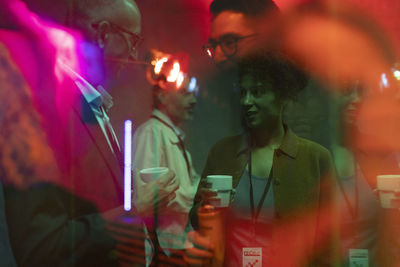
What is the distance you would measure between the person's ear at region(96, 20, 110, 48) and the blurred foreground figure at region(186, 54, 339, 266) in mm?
867

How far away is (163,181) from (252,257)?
0.72 meters

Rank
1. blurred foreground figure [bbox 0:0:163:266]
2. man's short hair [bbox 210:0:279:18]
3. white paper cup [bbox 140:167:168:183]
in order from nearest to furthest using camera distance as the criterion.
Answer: blurred foreground figure [bbox 0:0:163:266] < white paper cup [bbox 140:167:168:183] < man's short hair [bbox 210:0:279:18]

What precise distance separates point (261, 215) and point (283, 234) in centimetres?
18

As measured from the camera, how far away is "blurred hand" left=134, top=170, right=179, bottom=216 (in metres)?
2.35

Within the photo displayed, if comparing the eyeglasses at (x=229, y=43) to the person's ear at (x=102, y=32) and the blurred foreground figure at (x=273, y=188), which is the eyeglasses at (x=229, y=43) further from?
the person's ear at (x=102, y=32)

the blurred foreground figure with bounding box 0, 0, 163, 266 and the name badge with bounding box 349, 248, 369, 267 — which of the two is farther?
the name badge with bounding box 349, 248, 369, 267

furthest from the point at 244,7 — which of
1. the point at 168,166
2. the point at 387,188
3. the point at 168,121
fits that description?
the point at 387,188

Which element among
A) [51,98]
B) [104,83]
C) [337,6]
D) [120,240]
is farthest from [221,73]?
[120,240]

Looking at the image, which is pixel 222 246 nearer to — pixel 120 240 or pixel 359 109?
pixel 120 240

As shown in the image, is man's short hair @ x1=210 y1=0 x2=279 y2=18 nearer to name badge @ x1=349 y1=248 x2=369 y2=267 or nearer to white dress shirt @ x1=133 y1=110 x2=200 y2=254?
white dress shirt @ x1=133 y1=110 x2=200 y2=254

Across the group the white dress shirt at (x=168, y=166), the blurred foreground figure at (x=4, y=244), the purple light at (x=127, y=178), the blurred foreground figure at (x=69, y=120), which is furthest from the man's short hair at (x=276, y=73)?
the blurred foreground figure at (x=4, y=244)

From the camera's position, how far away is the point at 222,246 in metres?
2.35

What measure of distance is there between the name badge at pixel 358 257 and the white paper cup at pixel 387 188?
1.07 feet

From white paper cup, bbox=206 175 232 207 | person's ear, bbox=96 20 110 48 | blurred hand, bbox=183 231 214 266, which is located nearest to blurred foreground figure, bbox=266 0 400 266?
white paper cup, bbox=206 175 232 207
